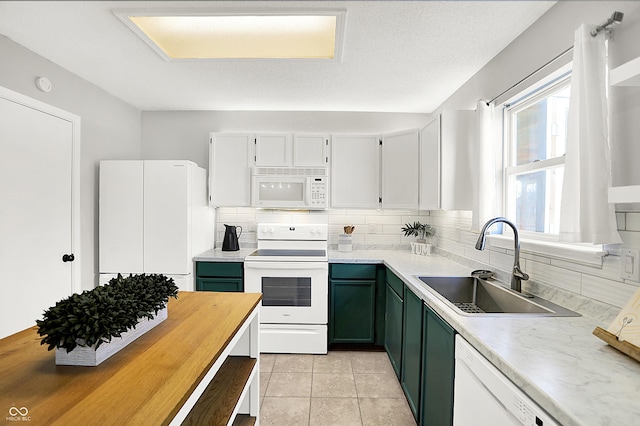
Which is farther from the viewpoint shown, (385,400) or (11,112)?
(385,400)

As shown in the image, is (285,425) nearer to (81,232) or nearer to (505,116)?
(81,232)

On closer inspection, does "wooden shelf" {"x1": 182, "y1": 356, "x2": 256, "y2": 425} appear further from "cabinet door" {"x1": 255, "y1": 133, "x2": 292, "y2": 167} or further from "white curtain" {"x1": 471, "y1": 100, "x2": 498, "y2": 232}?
"cabinet door" {"x1": 255, "y1": 133, "x2": 292, "y2": 167}

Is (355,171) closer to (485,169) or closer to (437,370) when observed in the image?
(485,169)

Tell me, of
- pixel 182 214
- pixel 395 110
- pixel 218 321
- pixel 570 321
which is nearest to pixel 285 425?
pixel 218 321

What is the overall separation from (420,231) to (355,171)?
1000 mm

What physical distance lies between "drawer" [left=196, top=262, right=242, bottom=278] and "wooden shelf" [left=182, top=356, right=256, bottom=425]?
4.39ft

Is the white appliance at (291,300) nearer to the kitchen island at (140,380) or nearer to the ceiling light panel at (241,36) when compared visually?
Result: the kitchen island at (140,380)

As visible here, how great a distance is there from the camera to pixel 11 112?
199 cm

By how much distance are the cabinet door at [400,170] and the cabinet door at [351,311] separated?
0.87m

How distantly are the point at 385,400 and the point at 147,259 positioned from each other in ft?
7.63

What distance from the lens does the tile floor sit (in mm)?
2008

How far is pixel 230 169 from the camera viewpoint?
10.6 feet

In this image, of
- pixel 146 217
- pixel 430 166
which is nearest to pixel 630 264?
pixel 430 166

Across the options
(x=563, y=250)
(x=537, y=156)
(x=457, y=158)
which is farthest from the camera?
(x=457, y=158)
